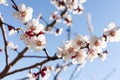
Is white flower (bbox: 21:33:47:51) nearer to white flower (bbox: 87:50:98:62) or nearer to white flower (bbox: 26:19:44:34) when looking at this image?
white flower (bbox: 26:19:44:34)

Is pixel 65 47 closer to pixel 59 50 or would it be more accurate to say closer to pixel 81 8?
pixel 59 50

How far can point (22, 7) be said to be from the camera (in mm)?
4906

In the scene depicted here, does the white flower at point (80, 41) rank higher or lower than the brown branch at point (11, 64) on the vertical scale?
higher

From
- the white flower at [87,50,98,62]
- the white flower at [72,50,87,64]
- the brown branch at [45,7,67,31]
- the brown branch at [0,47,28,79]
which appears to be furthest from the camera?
the brown branch at [45,7,67,31]

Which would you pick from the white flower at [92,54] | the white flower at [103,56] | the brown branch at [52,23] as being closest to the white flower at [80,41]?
the white flower at [92,54]

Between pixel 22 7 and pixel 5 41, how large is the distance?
54cm

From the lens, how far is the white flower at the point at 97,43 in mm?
4531

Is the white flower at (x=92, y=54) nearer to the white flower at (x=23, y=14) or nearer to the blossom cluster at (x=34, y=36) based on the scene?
the blossom cluster at (x=34, y=36)

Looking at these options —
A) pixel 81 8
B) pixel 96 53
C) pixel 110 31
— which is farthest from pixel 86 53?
pixel 81 8

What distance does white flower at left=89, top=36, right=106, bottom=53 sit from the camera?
4.53 meters

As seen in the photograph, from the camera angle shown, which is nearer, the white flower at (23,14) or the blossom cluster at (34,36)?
the blossom cluster at (34,36)

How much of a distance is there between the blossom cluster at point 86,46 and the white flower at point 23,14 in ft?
2.19

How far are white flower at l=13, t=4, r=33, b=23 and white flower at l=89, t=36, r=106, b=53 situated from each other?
974 mm

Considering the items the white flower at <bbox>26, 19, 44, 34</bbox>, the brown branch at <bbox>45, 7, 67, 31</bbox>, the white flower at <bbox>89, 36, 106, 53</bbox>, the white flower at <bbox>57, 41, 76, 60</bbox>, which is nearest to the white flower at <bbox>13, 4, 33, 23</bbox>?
the white flower at <bbox>26, 19, 44, 34</bbox>
